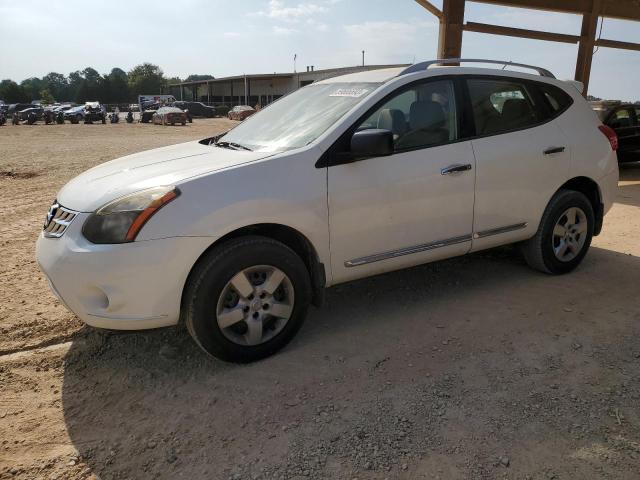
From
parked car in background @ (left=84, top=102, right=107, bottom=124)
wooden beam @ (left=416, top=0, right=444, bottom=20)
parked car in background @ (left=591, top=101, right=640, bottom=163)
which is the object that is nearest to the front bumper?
wooden beam @ (left=416, top=0, right=444, bottom=20)

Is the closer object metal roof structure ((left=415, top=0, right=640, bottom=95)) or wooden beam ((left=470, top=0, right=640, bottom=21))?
metal roof structure ((left=415, top=0, right=640, bottom=95))

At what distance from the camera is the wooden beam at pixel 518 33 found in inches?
385

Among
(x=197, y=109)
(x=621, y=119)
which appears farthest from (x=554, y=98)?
(x=197, y=109)

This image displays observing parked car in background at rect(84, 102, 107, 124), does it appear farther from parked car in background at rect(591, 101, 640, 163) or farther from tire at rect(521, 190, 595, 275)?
tire at rect(521, 190, 595, 275)

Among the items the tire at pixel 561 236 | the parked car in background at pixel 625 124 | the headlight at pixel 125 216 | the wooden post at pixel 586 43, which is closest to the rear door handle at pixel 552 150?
the tire at pixel 561 236

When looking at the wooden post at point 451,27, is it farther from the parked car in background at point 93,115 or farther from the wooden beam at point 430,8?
the parked car in background at point 93,115

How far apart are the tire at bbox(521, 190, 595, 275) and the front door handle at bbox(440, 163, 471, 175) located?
109 cm

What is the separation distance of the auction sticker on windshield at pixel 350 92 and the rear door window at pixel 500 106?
93cm

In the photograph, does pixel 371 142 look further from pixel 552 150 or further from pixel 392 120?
pixel 552 150

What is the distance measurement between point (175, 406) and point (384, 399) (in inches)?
45.4

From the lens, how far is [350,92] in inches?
151

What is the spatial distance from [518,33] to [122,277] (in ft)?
33.4

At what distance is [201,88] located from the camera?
89125 mm

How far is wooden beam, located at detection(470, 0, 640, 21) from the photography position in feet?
34.2
